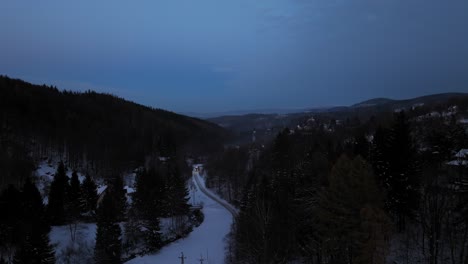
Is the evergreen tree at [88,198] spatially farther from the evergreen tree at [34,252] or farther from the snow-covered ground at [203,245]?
the evergreen tree at [34,252]

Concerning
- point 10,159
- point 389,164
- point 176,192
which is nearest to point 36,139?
point 10,159

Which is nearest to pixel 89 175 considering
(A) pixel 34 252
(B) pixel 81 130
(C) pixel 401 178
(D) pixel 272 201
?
(A) pixel 34 252

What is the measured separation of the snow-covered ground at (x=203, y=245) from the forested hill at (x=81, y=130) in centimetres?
3789

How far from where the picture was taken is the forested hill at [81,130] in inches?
3442

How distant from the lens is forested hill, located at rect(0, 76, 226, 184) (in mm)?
87438

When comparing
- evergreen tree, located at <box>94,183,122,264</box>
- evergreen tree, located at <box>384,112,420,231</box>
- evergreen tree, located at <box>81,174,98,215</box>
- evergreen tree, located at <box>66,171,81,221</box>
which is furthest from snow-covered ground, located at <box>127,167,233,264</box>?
evergreen tree, located at <box>384,112,420,231</box>

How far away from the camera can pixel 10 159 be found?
215 feet

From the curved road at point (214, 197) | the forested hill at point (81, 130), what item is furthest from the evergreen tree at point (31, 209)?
the forested hill at point (81, 130)

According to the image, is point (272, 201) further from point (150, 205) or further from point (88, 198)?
point (88, 198)

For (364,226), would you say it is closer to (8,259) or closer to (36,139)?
(8,259)

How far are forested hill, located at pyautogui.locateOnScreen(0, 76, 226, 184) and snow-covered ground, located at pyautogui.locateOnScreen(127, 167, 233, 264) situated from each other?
124 ft

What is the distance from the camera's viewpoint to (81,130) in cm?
10456

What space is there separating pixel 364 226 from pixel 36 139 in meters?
90.4

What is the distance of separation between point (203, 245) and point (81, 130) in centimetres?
7662
